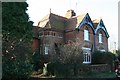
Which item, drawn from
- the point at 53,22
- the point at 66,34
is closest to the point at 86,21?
the point at 66,34

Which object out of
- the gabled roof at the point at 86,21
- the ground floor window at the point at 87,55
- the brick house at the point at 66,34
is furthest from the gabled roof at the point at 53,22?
the ground floor window at the point at 87,55

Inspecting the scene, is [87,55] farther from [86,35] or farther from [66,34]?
[66,34]

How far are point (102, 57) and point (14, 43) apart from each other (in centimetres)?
2162

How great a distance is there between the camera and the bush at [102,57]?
36750mm

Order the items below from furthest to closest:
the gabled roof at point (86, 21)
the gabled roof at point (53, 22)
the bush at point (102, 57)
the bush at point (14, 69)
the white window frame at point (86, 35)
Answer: the white window frame at point (86, 35) < the gabled roof at point (86, 21) < the bush at point (102, 57) < the gabled roof at point (53, 22) < the bush at point (14, 69)

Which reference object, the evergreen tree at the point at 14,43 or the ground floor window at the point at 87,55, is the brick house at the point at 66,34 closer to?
the ground floor window at the point at 87,55

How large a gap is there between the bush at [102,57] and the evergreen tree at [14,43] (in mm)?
19170

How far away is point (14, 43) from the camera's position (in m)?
19.1

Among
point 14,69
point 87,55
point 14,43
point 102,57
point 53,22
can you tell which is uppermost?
point 53,22

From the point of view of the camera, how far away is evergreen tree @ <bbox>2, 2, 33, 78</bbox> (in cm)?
1848

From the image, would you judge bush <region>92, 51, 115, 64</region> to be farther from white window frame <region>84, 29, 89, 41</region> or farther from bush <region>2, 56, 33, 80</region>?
bush <region>2, 56, 33, 80</region>

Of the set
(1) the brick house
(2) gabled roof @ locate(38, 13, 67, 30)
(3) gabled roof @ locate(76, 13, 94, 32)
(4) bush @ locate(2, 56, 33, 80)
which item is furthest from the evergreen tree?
(3) gabled roof @ locate(76, 13, 94, 32)

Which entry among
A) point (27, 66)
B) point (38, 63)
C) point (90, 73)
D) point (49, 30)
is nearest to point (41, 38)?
point (49, 30)

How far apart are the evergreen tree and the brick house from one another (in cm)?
1408
